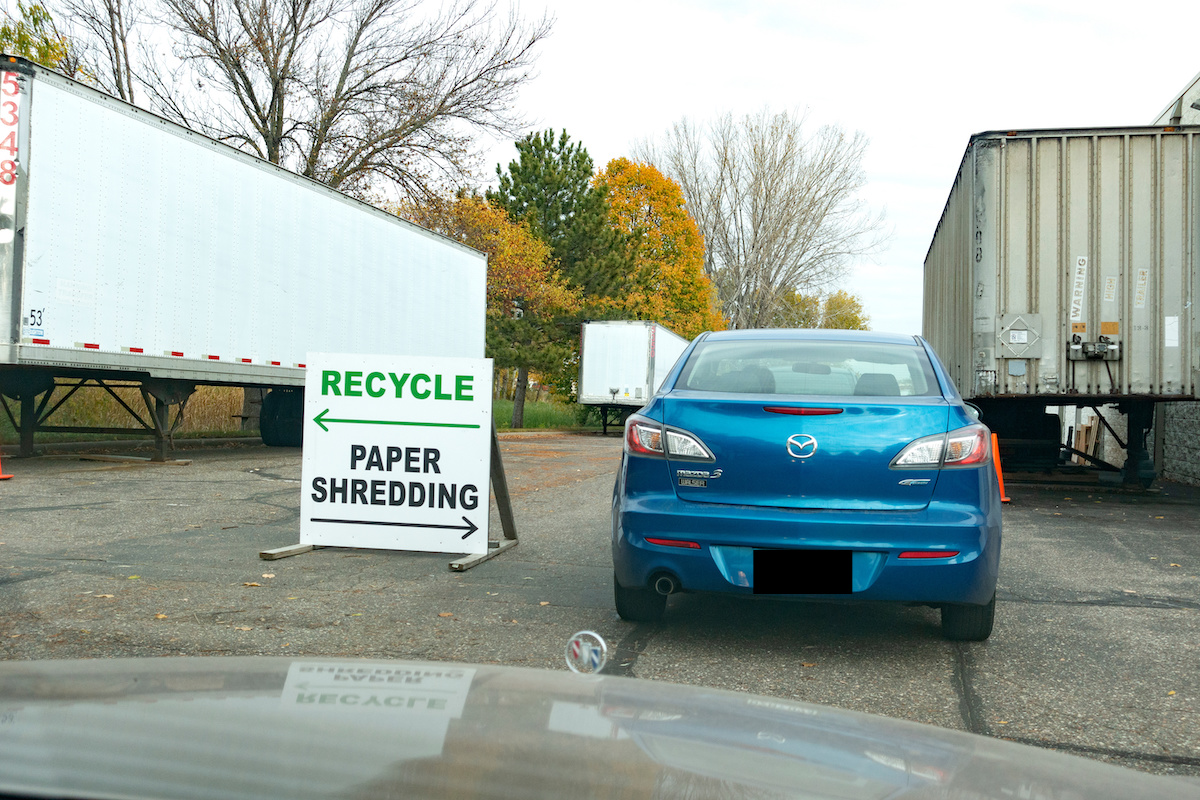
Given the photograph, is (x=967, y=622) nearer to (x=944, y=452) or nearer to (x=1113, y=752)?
(x=944, y=452)

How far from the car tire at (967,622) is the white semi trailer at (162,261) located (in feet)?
19.4

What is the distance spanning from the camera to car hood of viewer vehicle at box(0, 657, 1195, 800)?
1181mm

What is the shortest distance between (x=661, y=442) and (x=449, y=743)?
3286mm

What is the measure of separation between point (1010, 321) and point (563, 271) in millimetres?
31328

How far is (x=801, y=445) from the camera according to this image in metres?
4.39

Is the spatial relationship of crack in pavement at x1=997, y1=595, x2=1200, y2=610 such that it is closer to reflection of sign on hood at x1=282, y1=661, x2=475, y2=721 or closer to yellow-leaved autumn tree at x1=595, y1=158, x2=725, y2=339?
reflection of sign on hood at x1=282, y1=661, x2=475, y2=721

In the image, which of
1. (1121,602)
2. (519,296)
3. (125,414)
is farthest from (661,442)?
(519,296)

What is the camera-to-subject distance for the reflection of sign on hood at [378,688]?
1521 millimetres

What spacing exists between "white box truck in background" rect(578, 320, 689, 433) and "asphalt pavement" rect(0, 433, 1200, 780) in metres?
22.4

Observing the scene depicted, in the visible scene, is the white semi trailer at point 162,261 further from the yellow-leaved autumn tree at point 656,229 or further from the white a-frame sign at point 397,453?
the yellow-leaved autumn tree at point 656,229

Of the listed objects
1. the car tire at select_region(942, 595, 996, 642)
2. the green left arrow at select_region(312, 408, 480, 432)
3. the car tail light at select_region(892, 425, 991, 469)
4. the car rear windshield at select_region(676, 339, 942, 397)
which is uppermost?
the car rear windshield at select_region(676, 339, 942, 397)

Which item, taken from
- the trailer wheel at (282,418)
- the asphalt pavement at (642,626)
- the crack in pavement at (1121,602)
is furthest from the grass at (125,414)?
the crack in pavement at (1121,602)

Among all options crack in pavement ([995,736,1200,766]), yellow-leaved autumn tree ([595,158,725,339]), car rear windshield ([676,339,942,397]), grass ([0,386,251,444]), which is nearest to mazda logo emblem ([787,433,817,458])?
car rear windshield ([676,339,942,397])

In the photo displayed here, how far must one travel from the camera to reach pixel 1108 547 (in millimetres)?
7938
